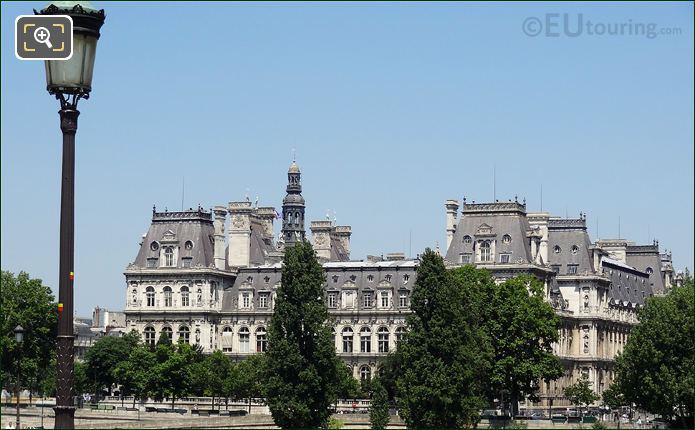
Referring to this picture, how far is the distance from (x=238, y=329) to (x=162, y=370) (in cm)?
2937

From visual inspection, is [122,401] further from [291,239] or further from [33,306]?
[291,239]

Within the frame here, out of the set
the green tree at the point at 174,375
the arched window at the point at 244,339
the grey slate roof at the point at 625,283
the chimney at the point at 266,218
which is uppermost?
the chimney at the point at 266,218

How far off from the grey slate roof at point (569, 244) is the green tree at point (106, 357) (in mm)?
46204

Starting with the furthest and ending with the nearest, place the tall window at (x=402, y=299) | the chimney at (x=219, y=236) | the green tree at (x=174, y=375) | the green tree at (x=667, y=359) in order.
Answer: the chimney at (x=219, y=236), the tall window at (x=402, y=299), the green tree at (x=174, y=375), the green tree at (x=667, y=359)

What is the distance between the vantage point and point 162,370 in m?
128

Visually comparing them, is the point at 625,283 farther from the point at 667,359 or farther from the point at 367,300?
the point at 667,359

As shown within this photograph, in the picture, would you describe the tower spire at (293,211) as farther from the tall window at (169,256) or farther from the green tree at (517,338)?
the green tree at (517,338)

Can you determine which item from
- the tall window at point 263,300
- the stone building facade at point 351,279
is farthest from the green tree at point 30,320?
the tall window at point 263,300

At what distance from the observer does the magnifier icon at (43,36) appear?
1014 inches

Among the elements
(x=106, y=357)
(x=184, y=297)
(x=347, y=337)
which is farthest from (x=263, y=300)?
(x=106, y=357)

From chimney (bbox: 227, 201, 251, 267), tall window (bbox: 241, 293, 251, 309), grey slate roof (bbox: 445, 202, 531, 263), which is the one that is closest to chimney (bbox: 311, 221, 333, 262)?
chimney (bbox: 227, 201, 251, 267)

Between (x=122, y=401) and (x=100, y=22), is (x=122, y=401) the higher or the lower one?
the lower one

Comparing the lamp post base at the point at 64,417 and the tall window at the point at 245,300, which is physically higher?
the tall window at the point at 245,300

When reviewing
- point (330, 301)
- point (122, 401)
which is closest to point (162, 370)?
point (122, 401)
